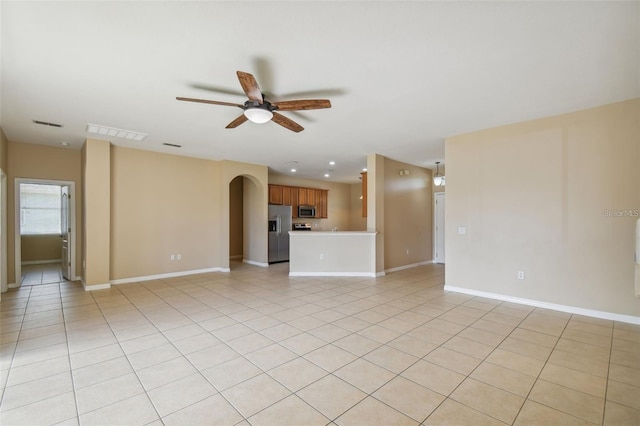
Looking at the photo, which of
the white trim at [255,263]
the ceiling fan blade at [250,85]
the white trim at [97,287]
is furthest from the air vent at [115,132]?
the white trim at [255,263]

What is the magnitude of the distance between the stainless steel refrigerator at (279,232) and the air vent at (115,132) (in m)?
3.78

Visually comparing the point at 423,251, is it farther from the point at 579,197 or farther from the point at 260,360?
the point at 260,360

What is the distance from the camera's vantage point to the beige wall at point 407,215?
261 inches

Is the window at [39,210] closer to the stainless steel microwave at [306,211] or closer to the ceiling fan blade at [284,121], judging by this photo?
the stainless steel microwave at [306,211]

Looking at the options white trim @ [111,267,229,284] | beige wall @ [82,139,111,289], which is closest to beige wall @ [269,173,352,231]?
white trim @ [111,267,229,284]

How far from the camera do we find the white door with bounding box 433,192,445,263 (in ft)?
26.2

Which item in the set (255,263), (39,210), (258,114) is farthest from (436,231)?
(39,210)

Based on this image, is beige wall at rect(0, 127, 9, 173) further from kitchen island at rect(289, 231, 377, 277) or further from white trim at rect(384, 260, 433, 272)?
white trim at rect(384, 260, 433, 272)

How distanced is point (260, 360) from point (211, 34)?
2740mm

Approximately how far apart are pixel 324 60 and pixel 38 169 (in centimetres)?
614

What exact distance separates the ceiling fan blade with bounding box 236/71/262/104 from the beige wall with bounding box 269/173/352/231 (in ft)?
21.3

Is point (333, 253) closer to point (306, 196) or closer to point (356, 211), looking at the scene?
point (306, 196)

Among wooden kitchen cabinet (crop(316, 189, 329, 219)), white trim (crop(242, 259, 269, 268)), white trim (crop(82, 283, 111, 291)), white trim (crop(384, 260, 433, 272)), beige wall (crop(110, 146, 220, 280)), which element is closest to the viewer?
white trim (crop(82, 283, 111, 291))

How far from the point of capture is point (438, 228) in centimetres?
808
